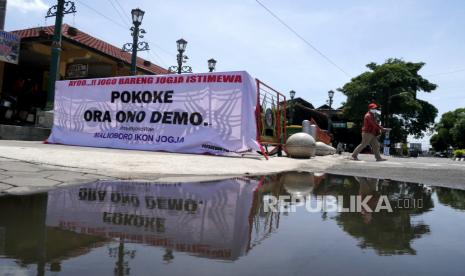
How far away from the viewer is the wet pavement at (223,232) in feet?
6.94

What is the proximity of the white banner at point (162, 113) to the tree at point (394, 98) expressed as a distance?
3661cm

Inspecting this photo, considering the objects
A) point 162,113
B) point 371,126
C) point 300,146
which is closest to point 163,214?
point 162,113

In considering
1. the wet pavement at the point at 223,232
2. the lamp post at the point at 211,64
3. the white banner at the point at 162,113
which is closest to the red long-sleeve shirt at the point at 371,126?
the white banner at the point at 162,113

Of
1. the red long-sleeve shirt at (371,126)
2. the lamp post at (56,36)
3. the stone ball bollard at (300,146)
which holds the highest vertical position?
the lamp post at (56,36)

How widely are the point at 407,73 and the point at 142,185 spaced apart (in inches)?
1790

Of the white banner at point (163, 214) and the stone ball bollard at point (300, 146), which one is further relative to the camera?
the stone ball bollard at point (300, 146)

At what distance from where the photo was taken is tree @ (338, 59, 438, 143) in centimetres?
4275

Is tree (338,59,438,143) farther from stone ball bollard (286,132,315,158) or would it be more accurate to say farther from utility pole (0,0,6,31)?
utility pole (0,0,6,31)

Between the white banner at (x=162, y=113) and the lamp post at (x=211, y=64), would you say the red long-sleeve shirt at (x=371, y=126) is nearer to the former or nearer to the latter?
the white banner at (x=162, y=113)

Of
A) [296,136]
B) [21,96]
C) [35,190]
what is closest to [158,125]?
[296,136]

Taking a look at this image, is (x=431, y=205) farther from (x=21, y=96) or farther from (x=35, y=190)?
(x=21, y=96)

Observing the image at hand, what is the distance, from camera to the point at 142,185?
491 cm

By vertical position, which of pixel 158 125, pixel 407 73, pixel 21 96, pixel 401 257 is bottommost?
pixel 401 257

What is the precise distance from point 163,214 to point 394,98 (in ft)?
144
